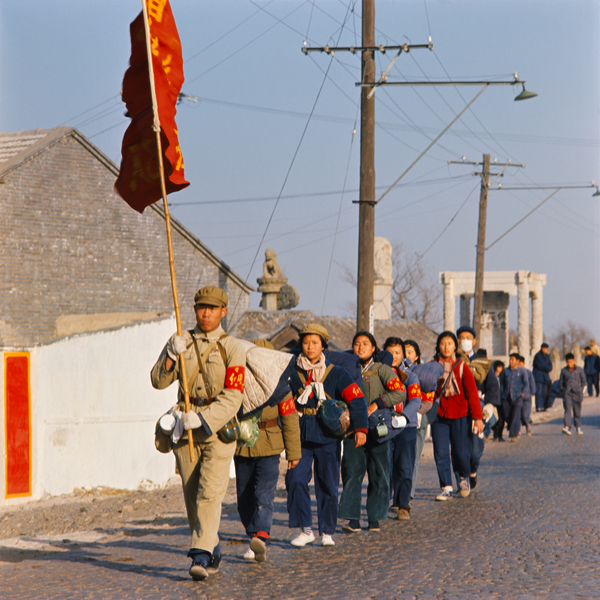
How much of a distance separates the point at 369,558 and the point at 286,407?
1.32 meters

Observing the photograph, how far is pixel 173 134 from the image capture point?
7.21 m

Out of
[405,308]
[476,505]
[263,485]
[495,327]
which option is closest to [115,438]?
[476,505]

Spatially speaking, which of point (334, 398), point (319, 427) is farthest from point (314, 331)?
point (319, 427)

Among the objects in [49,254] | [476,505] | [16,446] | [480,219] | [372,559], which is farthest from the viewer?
[480,219]

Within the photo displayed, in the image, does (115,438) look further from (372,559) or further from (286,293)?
(286,293)

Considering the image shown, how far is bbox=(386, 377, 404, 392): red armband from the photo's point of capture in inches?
342

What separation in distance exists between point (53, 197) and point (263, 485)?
13.8 m

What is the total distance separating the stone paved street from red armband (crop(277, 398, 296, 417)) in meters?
1.11

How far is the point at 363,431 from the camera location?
7.69 metres

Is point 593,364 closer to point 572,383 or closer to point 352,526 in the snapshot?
point 572,383

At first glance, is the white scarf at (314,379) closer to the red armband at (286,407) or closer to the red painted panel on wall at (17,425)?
the red armband at (286,407)

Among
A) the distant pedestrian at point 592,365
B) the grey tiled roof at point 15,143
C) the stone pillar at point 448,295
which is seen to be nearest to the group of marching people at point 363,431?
Answer: the grey tiled roof at point 15,143

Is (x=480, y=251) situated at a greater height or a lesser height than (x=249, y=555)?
greater

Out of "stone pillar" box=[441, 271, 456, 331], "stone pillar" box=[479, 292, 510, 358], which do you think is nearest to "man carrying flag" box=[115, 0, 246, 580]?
"stone pillar" box=[441, 271, 456, 331]
